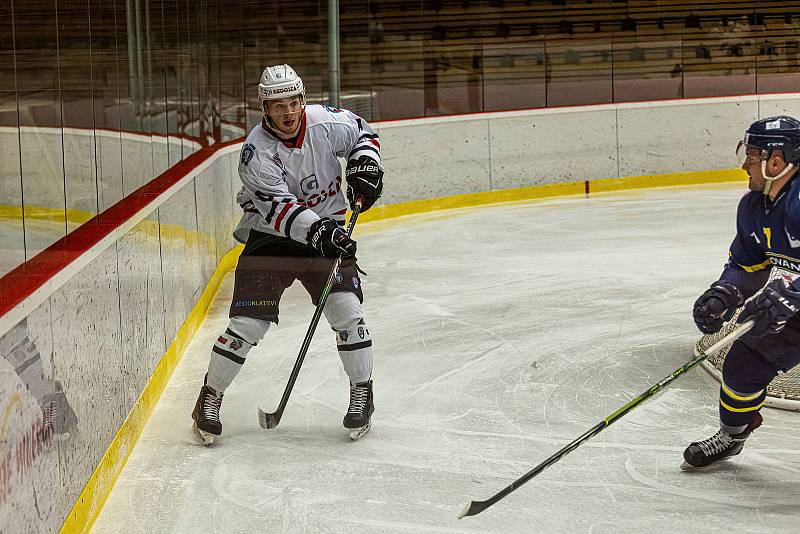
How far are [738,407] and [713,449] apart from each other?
0.63 ft

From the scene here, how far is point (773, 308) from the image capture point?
275 centimetres

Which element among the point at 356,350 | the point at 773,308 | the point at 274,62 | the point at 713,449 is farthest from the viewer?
the point at 274,62

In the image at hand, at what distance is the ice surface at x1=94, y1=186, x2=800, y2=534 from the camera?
294 cm

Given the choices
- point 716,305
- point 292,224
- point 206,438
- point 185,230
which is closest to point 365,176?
point 292,224

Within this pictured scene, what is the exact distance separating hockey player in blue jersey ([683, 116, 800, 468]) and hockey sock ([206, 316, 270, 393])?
139cm

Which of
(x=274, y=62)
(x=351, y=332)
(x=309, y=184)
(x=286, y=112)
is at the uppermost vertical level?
(x=274, y=62)

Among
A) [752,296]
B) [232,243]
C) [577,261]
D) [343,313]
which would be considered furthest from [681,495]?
Answer: [232,243]

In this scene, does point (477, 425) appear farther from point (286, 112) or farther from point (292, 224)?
point (286, 112)

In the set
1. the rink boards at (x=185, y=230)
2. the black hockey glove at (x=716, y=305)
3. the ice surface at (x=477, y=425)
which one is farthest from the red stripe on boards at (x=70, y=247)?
the black hockey glove at (x=716, y=305)

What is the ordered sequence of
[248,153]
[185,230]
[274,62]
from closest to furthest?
[248,153] → [185,230] → [274,62]

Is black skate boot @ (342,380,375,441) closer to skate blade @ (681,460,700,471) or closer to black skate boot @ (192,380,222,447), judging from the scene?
black skate boot @ (192,380,222,447)

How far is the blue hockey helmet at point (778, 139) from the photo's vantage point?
2.81 meters

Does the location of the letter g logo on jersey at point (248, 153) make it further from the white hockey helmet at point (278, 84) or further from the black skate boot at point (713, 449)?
the black skate boot at point (713, 449)

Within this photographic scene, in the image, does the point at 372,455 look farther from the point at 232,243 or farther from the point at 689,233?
the point at 689,233
